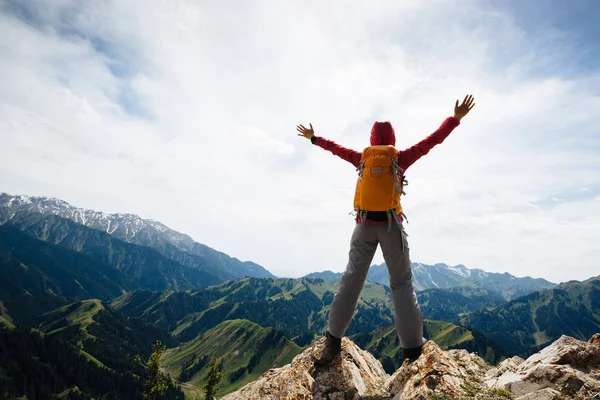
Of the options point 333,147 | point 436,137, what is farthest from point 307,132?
point 436,137

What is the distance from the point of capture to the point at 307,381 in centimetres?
876

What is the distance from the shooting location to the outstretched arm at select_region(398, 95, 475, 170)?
8438mm

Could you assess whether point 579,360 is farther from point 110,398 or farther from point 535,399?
point 110,398

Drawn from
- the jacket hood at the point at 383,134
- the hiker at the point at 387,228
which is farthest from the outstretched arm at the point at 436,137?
the jacket hood at the point at 383,134

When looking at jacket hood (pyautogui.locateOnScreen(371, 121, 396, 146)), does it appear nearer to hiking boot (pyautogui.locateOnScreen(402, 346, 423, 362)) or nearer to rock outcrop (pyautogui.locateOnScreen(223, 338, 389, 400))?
hiking boot (pyautogui.locateOnScreen(402, 346, 423, 362))

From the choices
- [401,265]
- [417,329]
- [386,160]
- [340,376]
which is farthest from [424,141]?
[340,376]

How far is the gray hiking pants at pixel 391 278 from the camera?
26.4ft

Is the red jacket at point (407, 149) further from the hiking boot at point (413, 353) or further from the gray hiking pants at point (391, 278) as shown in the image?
the hiking boot at point (413, 353)

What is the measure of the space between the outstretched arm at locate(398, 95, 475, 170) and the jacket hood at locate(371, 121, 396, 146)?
62cm

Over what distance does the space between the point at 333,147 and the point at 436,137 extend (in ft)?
10.1

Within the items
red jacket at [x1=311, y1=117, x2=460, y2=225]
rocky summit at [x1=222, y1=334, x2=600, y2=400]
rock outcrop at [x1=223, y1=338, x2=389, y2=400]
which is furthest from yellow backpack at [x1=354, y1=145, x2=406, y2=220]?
rock outcrop at [x1=223, y1=338, x2=389, y2=400]

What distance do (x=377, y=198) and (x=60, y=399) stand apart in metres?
259

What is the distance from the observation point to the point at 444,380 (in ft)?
23.1

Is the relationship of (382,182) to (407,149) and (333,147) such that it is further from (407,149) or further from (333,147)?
(333,147)
